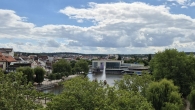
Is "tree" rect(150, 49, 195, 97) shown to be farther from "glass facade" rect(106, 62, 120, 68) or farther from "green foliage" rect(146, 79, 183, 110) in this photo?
"glass facade" rect(106, 62, 120, 68)

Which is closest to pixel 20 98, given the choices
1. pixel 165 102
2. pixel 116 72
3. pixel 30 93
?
pixel 30 93

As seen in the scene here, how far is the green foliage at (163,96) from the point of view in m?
29.9

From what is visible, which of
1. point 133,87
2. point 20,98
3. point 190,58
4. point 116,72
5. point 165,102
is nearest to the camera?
point 20,98

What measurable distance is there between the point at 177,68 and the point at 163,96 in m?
17.9

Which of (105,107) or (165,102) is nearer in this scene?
(105,107)

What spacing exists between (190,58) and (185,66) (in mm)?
3674

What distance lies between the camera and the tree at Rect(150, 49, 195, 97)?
4688 centimetres

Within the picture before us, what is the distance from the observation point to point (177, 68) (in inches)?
1866

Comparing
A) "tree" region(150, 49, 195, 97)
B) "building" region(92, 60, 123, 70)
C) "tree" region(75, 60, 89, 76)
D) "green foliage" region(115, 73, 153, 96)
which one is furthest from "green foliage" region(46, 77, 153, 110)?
"building" region(92, 60, 123, 70)

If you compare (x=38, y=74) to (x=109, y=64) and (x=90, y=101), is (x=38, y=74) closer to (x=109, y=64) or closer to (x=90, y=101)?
(x=90, y=101)

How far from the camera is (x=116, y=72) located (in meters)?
169

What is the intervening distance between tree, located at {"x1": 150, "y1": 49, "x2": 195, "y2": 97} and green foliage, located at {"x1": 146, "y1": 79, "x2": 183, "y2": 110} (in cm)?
1624

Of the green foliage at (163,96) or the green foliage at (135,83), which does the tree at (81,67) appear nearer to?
the green foliage at (135,83)

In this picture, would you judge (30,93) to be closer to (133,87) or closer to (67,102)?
(67,102)
